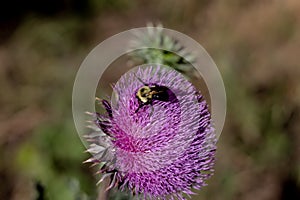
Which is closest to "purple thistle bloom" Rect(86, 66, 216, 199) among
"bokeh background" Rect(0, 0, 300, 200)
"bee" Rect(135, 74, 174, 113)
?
"bee" Rect(135, 74, 174, 113)

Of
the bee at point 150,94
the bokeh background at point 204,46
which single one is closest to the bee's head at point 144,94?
→ the bee at point 150,94

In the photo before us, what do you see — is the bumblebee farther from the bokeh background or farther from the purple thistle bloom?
the bokeh background

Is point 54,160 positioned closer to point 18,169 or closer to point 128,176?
point 18,169

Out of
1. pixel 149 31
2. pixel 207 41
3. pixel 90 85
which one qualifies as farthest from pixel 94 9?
pixel 149 31

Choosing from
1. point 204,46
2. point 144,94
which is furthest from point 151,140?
point 204,46

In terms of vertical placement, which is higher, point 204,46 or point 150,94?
point 204,46

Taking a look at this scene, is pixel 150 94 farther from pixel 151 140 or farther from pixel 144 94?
pixel 151 140
